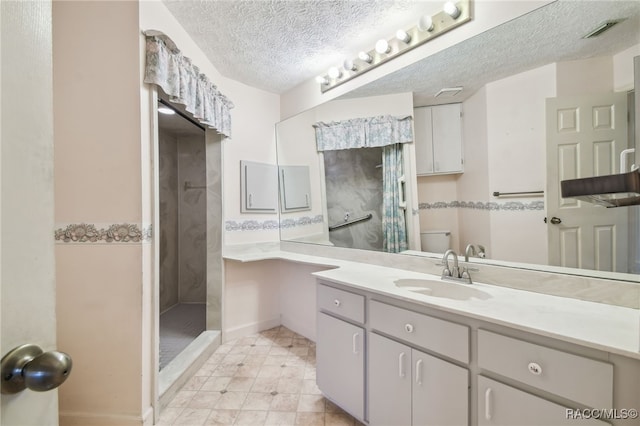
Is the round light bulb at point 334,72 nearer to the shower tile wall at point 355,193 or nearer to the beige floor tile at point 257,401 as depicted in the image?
the shower tile wall at point 355,193

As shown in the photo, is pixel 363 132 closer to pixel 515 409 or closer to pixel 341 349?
pixel 341 349

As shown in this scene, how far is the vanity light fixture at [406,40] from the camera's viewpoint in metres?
1.39

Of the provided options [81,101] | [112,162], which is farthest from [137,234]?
[81,101]

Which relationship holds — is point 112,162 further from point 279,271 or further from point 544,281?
point 544,281

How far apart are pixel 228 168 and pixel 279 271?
116cm

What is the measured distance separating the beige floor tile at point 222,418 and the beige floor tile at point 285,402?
8.7 inches

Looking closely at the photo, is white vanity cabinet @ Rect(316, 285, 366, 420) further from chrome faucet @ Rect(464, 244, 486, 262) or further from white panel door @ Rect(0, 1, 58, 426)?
white panel door @ Rect(0, 1, 58, 426)

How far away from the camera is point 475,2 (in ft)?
4.44

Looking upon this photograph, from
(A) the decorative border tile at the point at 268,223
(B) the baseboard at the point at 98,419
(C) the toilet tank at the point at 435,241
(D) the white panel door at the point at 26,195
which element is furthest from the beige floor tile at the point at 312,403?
(D) the white panel door at the point at 26,195

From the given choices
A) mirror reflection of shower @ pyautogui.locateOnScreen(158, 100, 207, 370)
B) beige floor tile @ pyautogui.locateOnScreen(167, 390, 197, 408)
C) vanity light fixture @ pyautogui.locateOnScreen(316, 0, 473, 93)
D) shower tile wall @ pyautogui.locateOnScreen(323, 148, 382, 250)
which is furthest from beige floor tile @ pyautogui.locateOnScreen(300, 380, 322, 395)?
vanity light fixture @ pyautogui.locateOnScreen(316, 0, 473, 93)

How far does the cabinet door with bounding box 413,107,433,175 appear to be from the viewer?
1588 mm

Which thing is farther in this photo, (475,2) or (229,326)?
(229,326)

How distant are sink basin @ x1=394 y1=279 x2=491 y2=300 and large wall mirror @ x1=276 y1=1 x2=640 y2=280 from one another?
0.71 ft

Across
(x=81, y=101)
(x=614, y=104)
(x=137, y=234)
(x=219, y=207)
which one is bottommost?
(x=137, y=234)
